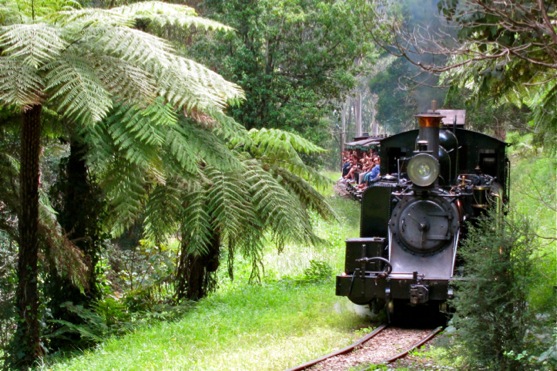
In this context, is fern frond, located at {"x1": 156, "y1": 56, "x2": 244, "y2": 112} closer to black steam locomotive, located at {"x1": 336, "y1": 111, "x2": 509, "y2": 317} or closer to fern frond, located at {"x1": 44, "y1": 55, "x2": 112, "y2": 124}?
fern frond, located at {"x1": 44, "y1": 55, "x2": 112, "y2": 124}

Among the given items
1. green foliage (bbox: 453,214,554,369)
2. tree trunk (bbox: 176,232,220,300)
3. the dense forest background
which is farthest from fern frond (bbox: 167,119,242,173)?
tree trunk (bbox: 176,232,220,300)

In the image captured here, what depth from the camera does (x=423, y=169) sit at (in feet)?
29.0

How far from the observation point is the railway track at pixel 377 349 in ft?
22.6

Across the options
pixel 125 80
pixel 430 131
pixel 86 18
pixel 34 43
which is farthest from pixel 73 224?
pixel 430 131

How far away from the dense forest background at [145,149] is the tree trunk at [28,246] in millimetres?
12

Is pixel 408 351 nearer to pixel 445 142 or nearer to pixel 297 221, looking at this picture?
pixel 297 221

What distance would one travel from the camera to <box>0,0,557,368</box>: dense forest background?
598 cm

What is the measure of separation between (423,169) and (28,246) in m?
4.28

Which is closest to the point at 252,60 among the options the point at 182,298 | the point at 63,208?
the point at 182,298

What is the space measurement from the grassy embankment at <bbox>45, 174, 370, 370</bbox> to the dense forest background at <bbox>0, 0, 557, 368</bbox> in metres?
0.56

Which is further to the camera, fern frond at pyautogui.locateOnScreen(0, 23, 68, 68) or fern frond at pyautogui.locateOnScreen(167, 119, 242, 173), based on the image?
fern frond at pyautogui.locateOnScreen(167, 119, 242, 173)

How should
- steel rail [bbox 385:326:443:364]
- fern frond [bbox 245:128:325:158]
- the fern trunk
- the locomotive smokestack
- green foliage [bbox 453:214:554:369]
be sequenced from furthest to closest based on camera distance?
fern frond [bbox 245:128:325:158] → the locomotive smokestack → the fern trunk → steel rail [bbox 385:326:443:364] → green foliage [bbox 453:214:554:369]

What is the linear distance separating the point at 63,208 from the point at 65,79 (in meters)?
3.18

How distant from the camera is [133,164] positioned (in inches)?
276
